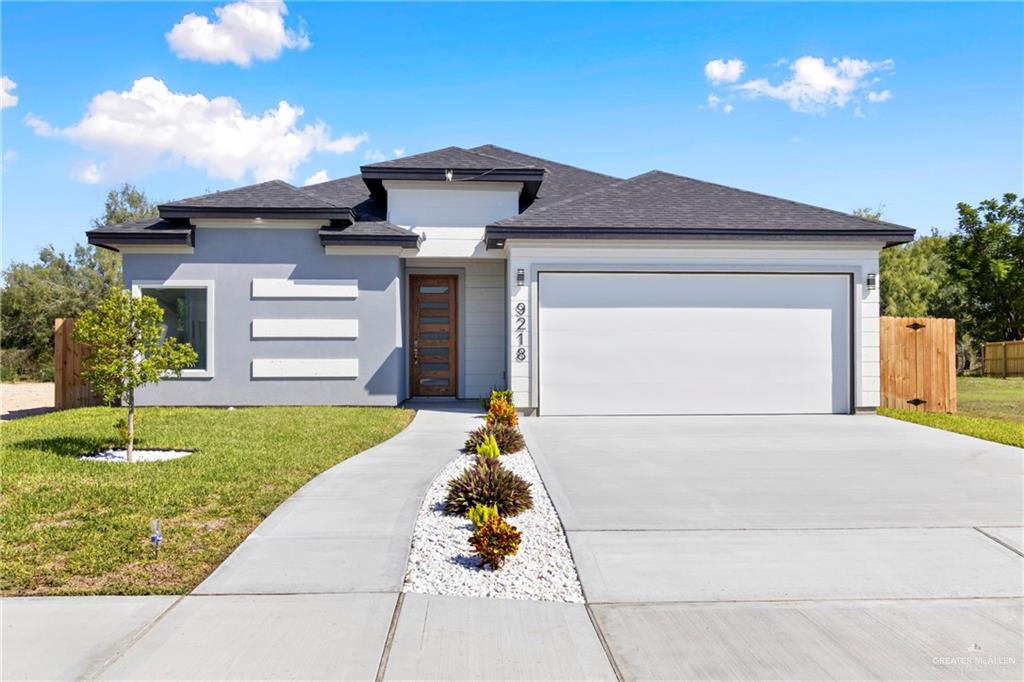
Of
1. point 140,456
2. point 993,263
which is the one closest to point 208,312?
point 140,456

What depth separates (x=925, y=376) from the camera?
14227mm

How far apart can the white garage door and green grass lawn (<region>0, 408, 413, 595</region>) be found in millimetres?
3947

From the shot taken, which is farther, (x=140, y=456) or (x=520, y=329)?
(x=520, y=329)

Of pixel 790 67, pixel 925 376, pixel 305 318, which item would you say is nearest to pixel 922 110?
pixel 790 67

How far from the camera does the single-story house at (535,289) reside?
12867 mm

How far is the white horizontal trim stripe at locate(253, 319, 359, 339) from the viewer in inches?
543

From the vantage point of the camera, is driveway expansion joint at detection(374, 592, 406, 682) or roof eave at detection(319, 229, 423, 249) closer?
driveway expansion joint at detection(374, 592, 406, 682)

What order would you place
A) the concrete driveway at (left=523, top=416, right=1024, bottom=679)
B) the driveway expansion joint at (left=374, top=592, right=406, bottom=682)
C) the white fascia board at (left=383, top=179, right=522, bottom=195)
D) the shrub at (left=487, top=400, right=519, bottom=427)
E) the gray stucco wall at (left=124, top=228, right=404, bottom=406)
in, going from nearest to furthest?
the driveway expansion joint at (left=374, top=592, right=406, bottom=682) → the concrete driveway at (left=523, top=416, right=1024, bottom=679) → the shrub at (left=487, top=400, right=519, bottom=427) → the gray stucco wall at (left=124, top=228, right=404, bottom=406) → the white fascia board at (left=383, top=179, right=522, bottom=195)

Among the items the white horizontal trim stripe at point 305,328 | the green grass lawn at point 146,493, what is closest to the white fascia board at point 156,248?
the white horizontal trim stripe at point 305,328

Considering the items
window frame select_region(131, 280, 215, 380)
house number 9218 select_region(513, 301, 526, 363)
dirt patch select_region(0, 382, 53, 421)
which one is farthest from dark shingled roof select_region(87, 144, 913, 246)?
dirt patch select_region(0, 382, 53, 421)

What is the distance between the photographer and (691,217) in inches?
521

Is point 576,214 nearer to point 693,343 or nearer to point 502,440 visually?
point 693,343

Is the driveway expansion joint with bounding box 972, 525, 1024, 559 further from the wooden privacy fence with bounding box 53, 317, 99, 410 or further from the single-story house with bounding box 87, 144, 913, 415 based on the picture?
the wooden privacy fence with bounding box 53, 317, 99, 410

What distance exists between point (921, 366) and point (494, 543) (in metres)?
13.2
